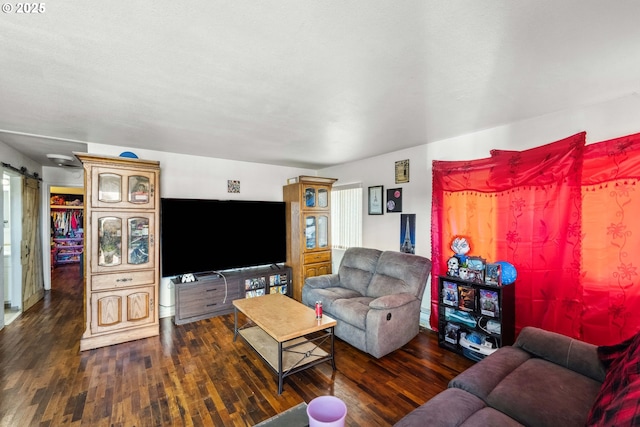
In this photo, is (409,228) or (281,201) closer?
(409,228)

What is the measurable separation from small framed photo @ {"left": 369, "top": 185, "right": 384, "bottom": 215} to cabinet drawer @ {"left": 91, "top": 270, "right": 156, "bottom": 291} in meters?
3.16

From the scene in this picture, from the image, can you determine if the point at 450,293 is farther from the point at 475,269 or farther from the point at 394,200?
the point at 394,200

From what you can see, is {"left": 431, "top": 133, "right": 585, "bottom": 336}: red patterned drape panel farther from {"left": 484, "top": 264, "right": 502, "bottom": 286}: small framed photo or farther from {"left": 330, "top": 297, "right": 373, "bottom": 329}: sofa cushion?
{"left": 330, "top": 297, "right": 373, "bottom": 329}: sofa cushion

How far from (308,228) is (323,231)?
0.33 metres

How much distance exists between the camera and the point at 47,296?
4.73 meters

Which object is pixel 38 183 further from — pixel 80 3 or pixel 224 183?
pixel 80 3

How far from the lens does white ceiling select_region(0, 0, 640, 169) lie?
1228 millimetres

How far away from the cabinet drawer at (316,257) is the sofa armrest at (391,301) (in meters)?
1.88

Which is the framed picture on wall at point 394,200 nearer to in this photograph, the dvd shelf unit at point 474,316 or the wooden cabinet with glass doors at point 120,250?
the dvd shelf unit at point 474,316

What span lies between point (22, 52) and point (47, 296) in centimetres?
510

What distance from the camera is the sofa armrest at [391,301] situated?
2691 mm

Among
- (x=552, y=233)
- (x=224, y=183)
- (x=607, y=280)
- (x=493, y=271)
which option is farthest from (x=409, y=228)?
(x=224, y=183)

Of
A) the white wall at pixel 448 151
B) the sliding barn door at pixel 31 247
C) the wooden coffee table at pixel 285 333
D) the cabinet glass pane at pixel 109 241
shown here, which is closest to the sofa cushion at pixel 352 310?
the wooden coffee table at pixel 285 333

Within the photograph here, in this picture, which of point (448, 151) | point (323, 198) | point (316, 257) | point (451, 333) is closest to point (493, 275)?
point (451, 333)
